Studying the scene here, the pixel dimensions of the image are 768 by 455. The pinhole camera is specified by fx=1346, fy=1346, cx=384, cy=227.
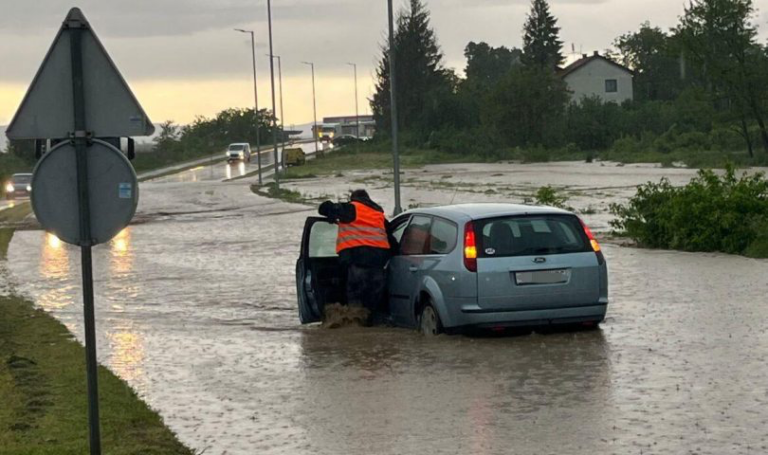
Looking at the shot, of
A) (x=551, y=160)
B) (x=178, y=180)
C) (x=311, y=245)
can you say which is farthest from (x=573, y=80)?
(x=311, y=245)

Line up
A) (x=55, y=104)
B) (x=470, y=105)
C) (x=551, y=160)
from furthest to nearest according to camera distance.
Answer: (x=470, y=105), (x=551, y=160), (x=55, y=104)

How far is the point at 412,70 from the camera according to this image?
14212 cm

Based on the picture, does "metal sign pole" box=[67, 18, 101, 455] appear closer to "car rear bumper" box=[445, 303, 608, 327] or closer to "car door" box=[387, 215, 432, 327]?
"car rear bumper" box=[445, 303, 608, 327]

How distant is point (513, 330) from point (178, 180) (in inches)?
2975

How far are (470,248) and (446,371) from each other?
201 cm

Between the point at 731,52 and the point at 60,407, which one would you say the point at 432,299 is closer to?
the point at 60,407

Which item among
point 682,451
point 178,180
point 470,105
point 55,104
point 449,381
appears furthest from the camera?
point 470,105

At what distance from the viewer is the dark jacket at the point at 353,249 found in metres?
13.9

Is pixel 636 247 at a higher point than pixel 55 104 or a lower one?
lower

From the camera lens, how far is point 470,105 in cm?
12975

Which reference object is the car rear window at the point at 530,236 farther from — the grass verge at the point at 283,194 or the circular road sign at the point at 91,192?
the grass verge at the point at 283,194

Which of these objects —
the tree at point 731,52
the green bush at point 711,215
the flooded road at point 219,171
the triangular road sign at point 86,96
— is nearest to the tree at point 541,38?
the flooded road at point 219,171

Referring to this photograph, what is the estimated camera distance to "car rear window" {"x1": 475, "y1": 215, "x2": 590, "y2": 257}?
1298cm

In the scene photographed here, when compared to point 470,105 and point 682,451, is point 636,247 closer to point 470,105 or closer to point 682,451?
point 682,451
